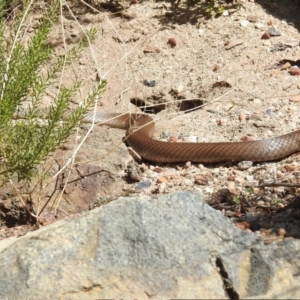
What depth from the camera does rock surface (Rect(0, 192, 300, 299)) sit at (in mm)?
2439

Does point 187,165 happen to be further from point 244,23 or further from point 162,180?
point 244,23

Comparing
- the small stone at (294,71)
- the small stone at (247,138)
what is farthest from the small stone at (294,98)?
the small stone at (247,138)

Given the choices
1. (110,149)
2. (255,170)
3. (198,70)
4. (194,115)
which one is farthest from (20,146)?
(198,70)

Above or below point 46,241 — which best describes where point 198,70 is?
below

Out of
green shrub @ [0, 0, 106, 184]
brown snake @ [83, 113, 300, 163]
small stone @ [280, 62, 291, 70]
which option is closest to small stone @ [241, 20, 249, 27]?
small stone @ [280, 62, 291, 70]

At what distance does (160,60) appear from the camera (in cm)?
670

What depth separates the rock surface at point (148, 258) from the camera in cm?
244

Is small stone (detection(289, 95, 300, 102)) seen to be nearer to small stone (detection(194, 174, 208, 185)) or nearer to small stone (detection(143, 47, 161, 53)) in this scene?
small stone (detection(194, 174, 208, 185))

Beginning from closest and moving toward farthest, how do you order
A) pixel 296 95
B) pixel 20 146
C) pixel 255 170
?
1. pixel 20 146
2. pixel 255 170
3. pixel 296 95

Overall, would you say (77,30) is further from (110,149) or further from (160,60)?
(110,149)

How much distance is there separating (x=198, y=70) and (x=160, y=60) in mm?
465

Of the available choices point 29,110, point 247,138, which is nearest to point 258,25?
point 247,138

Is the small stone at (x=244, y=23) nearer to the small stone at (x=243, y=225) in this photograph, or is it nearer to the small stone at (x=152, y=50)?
the small stone at (x=152, y=50)

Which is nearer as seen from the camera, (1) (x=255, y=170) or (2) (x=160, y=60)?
(1) (x=255, y=170)
